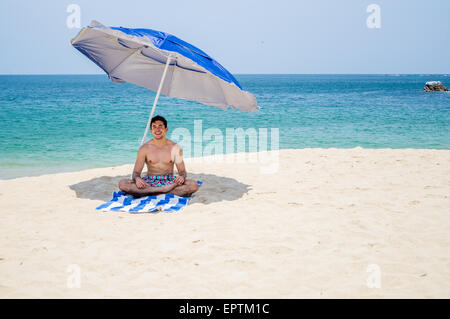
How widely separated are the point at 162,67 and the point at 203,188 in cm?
211

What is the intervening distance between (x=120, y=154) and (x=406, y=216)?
8963mm

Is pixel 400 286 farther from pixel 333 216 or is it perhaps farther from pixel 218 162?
pixel 218 162

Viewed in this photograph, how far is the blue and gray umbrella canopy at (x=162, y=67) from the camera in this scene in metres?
5.14

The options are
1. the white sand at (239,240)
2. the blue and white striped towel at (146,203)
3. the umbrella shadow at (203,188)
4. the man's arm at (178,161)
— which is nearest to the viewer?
the white sand at (239,240)

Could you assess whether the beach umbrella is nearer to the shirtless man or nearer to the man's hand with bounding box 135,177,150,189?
the shirtless man

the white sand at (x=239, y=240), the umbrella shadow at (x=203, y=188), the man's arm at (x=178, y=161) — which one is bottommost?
the white sand at (x=239, y=240)

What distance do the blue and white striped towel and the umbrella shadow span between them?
31cm

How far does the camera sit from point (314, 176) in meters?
7.08

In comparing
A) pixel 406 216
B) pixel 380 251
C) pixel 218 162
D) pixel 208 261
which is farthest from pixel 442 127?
pixel 208 261

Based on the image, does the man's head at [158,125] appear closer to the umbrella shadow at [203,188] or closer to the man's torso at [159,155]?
the man's torso at [159,155]

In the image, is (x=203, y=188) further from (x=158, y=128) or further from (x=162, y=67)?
(x=162, y=67)

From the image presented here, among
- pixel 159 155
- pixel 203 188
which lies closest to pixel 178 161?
pixel 159 155

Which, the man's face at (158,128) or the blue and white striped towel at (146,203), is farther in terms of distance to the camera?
the man's face at (158,128)

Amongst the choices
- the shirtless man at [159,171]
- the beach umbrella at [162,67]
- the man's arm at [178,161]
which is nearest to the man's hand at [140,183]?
the shirtless man at [159,171]
